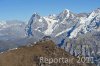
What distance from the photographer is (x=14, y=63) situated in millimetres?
191250

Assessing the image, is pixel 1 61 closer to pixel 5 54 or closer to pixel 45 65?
pixel 5 54

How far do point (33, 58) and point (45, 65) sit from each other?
29.6 ft

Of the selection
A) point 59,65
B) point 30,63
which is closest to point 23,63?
point 30,63

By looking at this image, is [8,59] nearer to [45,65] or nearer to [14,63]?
[14,63]

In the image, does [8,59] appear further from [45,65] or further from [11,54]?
[45,65]

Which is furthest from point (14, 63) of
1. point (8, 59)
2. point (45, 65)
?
point (45, 65)

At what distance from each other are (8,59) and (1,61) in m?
3.86

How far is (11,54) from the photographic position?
196 m

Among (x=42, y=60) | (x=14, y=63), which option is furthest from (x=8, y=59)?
(x=42, y=60)

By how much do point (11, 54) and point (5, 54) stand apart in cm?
357

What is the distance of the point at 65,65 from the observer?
654 ft

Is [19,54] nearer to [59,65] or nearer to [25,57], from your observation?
[25,57]

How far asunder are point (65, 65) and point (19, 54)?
965 inches

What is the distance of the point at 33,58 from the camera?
647ft
